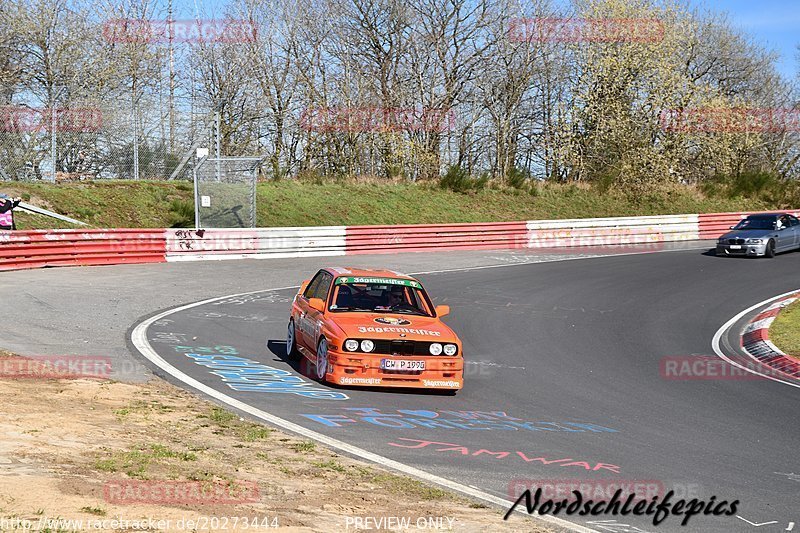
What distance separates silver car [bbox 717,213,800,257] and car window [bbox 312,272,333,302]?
65.7 ft

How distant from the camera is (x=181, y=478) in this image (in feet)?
20.8

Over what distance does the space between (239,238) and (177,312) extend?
10141 millimetres

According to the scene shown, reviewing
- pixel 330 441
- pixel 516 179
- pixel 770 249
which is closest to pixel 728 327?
pixel 330 441

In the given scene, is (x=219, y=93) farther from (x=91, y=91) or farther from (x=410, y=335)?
(x=410, y=335)

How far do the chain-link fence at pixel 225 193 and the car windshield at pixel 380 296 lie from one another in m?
16.4

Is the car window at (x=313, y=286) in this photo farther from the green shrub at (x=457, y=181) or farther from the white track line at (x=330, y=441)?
the green shrub at (x=457, y=181)

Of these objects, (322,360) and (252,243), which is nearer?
(322,360)

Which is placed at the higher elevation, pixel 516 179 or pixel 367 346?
pixel 516 179

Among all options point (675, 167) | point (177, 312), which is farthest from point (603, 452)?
point (675, 167)

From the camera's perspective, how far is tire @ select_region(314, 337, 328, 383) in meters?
10.7

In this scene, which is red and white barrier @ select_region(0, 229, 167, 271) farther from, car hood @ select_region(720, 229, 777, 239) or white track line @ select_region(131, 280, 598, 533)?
car hood @ select_region(720, 229, 777, 239)

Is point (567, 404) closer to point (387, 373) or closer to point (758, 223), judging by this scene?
point (387, 373)

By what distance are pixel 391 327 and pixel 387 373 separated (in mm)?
666

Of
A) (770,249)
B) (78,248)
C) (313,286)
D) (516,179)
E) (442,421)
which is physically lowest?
(442,421)
